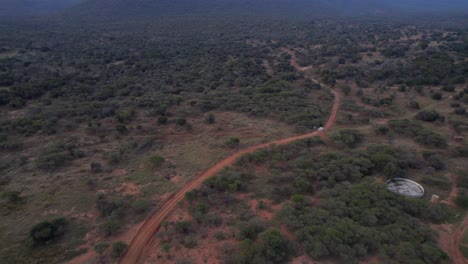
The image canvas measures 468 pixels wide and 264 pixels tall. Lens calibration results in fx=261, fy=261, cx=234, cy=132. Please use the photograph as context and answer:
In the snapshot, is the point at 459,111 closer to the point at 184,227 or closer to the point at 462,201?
the point at 462,201

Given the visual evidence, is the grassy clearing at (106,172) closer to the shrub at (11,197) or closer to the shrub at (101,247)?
the shrub at (11,197)

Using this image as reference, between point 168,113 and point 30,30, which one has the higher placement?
point 30,30

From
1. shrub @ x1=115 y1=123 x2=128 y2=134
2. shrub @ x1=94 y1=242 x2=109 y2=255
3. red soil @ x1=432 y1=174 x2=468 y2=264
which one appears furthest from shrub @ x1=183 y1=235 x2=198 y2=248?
shrub @ x1=115 y1=123 x2=128 y2=134

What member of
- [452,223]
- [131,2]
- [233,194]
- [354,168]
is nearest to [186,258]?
[233,194]

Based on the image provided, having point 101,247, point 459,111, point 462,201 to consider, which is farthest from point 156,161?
point 459,111

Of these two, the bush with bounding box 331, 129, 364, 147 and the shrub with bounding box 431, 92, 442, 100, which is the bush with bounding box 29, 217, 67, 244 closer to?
the bush with bounding box 331, 129, 364, 147

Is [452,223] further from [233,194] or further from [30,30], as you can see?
[30,30]
